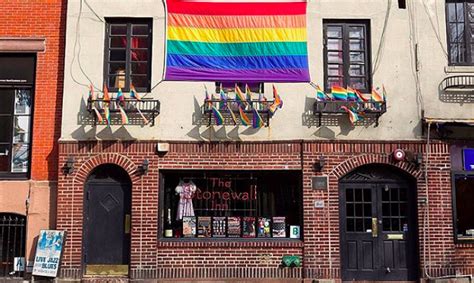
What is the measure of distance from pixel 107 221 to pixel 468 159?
26.7ft

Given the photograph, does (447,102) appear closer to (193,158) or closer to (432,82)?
(432,82)

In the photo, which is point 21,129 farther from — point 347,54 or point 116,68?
point 347,54

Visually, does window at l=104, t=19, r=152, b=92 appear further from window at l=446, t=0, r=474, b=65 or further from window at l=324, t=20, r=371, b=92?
window at l=446, t=0, r=474, b=65

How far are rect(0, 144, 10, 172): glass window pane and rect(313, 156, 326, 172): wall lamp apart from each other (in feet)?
22.7

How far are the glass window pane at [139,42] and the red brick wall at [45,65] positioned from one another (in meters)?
1.65

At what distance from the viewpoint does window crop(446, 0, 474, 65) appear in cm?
1181

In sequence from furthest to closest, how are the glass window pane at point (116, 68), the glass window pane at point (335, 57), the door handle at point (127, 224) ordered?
the glass window pane at point (335, 57), the glass window pane at point (116, 68), the door handle at point (127, 224)

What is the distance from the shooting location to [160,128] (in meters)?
11.4

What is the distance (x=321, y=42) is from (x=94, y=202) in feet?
20.5

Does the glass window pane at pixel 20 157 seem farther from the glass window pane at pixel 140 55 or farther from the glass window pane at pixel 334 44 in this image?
the glass window pane at pixel 334 44

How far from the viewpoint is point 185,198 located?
11602 mm

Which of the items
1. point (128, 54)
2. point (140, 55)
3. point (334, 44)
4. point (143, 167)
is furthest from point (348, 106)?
point (128, 54)

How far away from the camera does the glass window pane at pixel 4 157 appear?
11.7 metres

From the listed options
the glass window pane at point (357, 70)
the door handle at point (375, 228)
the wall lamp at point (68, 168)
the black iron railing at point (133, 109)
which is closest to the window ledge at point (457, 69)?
the glass window pane at point (357, 70)
